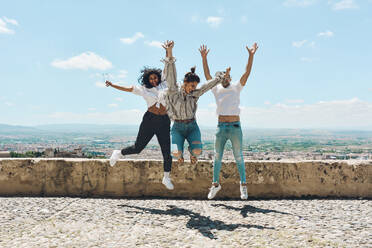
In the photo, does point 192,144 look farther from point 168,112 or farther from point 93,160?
point 93,160

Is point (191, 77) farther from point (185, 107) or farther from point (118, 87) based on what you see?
point (118, 87)

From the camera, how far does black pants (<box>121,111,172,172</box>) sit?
16.2ft

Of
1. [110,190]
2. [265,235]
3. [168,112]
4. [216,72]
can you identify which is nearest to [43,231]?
[110,190]

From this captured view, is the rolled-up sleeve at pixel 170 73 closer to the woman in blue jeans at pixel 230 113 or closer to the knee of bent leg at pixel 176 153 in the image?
the woman in blue jeans at pixel 230 113

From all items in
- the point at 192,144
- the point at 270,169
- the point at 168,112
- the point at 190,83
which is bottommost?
the point at 270,169

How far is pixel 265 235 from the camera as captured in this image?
361 centimetres

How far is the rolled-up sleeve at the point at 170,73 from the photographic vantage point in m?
4.57

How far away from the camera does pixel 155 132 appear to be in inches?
196

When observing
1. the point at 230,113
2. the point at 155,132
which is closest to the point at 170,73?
the point at 155,132

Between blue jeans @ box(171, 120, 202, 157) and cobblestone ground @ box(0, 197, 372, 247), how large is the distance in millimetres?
1044

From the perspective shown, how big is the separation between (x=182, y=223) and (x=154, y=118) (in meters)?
1.77

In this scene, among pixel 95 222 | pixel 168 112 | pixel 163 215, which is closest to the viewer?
pixel 95 222

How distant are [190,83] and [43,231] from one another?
2942 millimetres

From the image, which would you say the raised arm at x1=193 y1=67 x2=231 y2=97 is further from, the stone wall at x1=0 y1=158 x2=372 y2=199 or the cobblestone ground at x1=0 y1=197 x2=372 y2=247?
the cobblestone ground at x1=0 y1=197 x2=372 y2=247
